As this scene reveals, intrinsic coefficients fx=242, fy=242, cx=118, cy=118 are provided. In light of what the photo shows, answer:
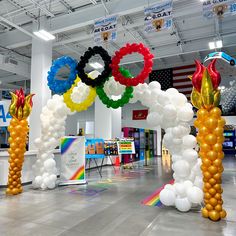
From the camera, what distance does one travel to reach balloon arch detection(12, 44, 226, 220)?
12.8 ft

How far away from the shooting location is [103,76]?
5.10m

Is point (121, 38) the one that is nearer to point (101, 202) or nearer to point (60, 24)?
point (60, 24)

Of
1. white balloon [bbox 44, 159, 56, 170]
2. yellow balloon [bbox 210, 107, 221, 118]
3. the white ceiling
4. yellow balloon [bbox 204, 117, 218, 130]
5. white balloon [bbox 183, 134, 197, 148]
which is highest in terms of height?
the white ceiling

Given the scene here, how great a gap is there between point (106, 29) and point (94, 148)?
3720 mm

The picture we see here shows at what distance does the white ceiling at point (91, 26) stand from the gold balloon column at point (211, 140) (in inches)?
151

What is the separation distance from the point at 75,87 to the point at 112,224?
130 inches

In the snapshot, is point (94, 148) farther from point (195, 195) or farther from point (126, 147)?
point (195, 195)

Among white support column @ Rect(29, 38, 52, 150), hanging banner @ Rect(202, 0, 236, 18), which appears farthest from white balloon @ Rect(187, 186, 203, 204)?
white support column @ Rect(29, 38, 52, 150)

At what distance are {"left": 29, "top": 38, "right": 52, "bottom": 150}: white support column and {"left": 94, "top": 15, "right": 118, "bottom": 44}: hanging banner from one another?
255 cm

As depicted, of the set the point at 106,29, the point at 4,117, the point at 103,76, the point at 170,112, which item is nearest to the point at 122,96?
the point at 103,76

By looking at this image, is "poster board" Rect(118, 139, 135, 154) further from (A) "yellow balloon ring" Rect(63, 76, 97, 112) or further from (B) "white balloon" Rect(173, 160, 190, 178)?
(B) "white balloon" Rect(173, 160, 190, 178)

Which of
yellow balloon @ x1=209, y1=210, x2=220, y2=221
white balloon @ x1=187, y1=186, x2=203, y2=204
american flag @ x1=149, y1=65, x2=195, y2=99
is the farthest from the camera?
american flag @ x1=149, y1=65, x2=195, y2=99

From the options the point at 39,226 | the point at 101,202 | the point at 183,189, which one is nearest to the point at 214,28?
the point at 183,189

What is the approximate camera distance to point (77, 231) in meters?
3.29
